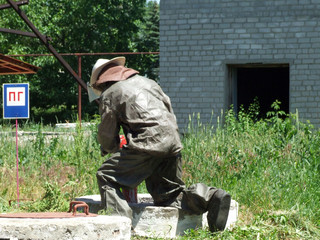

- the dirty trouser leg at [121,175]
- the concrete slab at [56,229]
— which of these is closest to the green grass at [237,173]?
the dirty trouser leg at [121,175]

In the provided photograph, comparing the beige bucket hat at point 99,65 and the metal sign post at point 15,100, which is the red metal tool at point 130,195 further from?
the metal sign post at point 15,100

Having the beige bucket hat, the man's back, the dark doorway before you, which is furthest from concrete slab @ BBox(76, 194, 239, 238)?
the dark doorway

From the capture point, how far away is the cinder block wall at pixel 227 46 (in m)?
13.6

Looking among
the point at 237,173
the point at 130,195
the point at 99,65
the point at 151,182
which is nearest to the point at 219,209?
the point at 151,182

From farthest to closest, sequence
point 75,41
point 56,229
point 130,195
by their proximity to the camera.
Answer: point 75,41 → point 130,195 → point 56,229

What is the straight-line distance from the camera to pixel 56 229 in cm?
509

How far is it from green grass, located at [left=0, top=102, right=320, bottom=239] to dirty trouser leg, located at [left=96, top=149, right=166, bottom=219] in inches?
21.5

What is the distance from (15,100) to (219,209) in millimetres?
3733

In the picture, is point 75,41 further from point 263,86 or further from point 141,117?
point 141,117

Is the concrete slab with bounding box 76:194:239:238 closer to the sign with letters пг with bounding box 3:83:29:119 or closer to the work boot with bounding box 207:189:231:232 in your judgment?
the work boot with bounding box 207:189:231:232

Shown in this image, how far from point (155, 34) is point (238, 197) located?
31.4m

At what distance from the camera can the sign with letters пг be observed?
8859 millimetres

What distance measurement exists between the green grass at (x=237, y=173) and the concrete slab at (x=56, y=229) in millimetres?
1330

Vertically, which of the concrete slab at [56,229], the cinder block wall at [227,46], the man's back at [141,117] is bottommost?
the concrete slab at [56,229]
